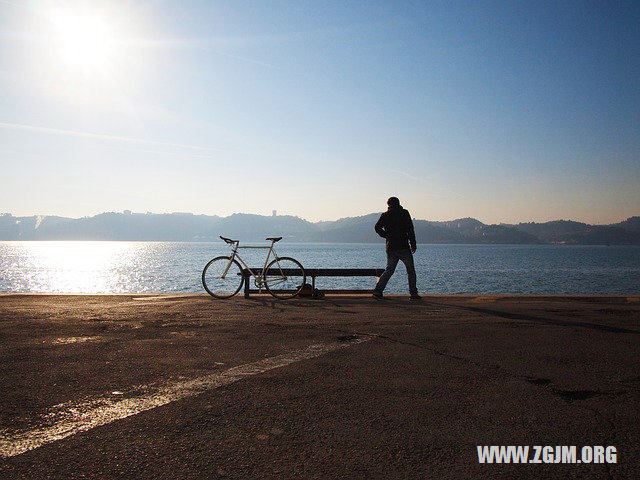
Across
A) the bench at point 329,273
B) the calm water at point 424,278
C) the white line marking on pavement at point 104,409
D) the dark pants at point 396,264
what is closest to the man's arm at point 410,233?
the dark pants at point 396,264

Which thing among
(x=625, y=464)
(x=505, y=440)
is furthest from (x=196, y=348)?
(x=625, y=464)

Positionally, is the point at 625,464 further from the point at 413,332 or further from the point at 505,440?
the point at 413,332

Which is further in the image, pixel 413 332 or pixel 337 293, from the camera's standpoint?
pixel 337 293

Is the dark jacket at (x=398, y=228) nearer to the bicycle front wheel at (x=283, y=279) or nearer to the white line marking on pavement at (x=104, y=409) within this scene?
the bicycle front wheel at (x=283, y=279)

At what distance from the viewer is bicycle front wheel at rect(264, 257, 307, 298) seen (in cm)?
1148

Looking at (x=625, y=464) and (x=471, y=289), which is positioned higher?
(x=625, y=464)

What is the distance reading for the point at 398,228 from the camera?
38.7ft

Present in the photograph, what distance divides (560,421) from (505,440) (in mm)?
608

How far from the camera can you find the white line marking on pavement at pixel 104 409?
2.92 metres

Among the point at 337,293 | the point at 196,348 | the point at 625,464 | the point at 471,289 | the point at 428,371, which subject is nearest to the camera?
the point at 625,464

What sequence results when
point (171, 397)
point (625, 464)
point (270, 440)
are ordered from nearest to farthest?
point (625, 464) < point (270, 440) < point (171, 397)

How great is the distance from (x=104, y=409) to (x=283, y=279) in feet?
26.4

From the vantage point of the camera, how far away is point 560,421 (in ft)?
10.8

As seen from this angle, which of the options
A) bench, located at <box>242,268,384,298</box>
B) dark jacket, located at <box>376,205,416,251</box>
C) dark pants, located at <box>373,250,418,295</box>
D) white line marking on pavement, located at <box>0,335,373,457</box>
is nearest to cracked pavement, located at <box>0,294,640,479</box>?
white line marking on pavement, located at <box>0,335,373,457</box>
